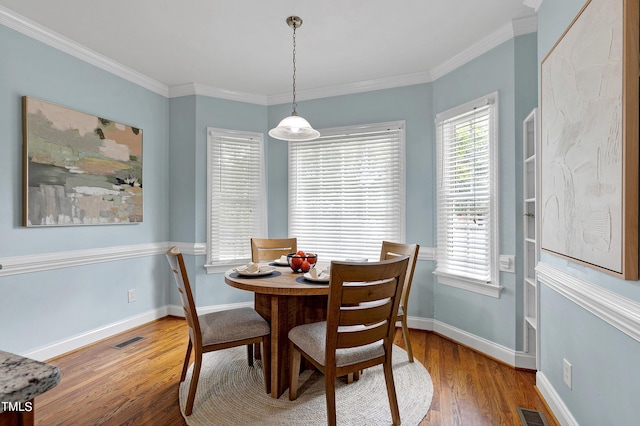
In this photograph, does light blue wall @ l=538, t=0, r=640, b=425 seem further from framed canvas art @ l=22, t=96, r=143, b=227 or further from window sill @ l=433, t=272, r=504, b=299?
framed canvas art @ l=22, t=96, r=143, b=227

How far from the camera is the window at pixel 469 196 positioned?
9.29 feet

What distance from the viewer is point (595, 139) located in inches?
57.5

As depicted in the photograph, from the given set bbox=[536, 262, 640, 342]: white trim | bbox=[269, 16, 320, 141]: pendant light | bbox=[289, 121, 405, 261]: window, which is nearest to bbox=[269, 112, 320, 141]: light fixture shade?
bbox=[269, 16, 320, 141]: pendant light

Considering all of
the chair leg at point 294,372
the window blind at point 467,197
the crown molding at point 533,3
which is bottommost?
the chair leg at point 294,372

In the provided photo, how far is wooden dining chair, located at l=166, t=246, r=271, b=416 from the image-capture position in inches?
78.7

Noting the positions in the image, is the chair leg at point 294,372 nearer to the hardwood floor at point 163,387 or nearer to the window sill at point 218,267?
the hardwood floor at point 163,387

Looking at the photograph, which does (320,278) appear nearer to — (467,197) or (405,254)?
(405,254)

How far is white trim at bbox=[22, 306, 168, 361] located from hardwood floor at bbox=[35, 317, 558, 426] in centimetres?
6

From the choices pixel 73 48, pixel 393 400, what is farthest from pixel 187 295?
pixel 73 48

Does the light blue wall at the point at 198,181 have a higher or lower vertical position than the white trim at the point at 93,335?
higher

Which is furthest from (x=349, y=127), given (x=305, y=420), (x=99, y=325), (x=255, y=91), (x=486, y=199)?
(x=99, y=325)

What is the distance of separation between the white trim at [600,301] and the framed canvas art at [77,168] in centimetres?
380

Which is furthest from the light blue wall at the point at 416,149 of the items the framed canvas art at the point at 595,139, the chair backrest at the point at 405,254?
the framed canvas art at the point at 595,139

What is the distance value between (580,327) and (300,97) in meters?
3.54
